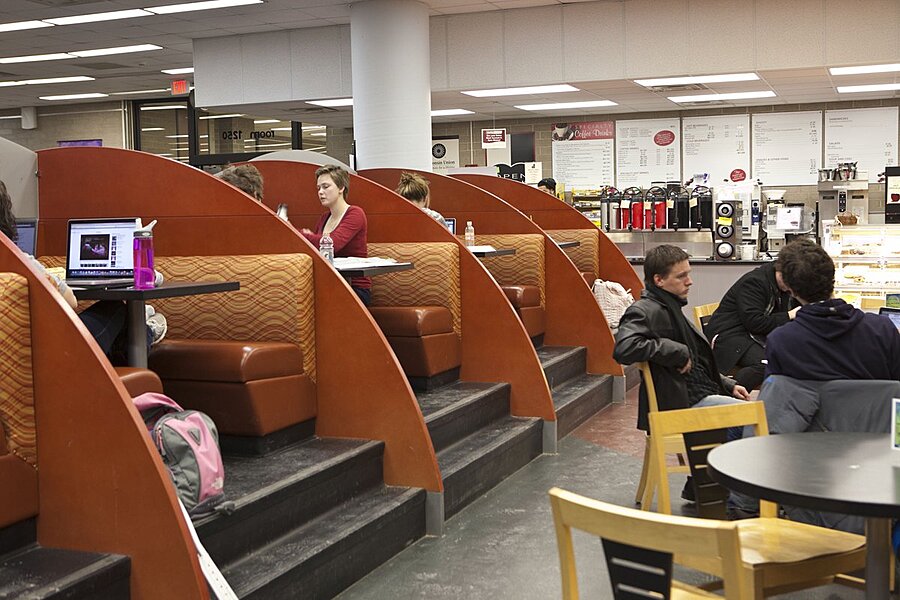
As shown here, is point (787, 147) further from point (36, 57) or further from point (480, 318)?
point (36, 57)

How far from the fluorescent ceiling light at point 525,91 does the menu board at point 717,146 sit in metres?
2.79

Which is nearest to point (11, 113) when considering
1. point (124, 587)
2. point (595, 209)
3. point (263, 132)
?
point (263, 132)

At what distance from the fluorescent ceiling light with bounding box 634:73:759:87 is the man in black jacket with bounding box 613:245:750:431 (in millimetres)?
5807

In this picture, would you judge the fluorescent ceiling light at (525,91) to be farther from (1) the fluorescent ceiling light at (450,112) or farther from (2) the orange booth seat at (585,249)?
(2) the orange booth seat at (585,249)

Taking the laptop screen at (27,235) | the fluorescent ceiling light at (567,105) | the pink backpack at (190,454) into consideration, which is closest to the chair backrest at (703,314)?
the pink backpack at (190,454)

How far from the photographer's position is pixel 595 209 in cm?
1240

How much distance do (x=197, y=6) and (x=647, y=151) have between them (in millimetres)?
6358

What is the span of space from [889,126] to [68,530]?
11.5 metres

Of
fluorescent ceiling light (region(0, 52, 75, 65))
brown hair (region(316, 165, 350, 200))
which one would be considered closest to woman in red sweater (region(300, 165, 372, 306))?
brown hair (region(316, 165, 350, 200))

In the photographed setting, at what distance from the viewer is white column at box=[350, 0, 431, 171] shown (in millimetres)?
9141

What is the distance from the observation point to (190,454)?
304 centimetres

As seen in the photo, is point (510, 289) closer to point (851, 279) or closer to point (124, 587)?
point (851, 279)

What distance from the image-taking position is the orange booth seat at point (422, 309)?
540 cm

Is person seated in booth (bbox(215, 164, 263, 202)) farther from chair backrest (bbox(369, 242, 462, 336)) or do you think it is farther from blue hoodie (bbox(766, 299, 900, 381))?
blue hoodie (bbox(766, 299, 900, 381))
